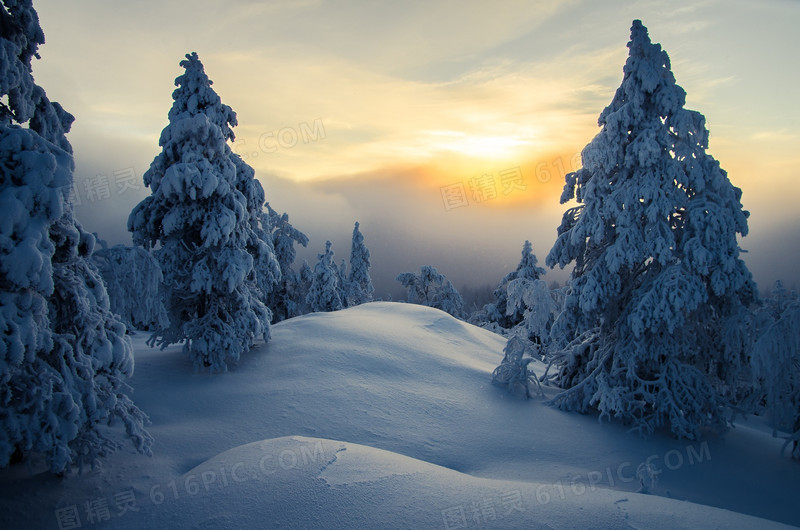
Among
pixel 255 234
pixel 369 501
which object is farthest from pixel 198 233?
pixel 369 501

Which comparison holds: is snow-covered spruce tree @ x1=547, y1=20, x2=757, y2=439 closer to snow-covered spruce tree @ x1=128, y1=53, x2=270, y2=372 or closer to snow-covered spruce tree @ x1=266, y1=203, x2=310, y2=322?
snow-covered spruce tree @ x1=128, y1=53, x2=270, y2=372

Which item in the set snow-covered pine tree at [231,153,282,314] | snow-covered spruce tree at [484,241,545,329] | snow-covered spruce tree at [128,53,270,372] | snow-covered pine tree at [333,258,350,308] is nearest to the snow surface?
snow-covered spruce tree at [128,53,270,372]

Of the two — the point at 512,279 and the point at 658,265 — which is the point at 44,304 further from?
the point at 512,279

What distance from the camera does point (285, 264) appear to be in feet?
98.4

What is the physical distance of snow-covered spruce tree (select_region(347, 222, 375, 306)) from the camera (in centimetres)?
3916

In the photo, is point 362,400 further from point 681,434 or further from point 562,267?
point 681,434

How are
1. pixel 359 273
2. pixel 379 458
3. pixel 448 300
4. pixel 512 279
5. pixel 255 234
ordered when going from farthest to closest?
pixel 359 273, pixel 448 300, pixel 512 279, pixel 255 234, pixel 379 458

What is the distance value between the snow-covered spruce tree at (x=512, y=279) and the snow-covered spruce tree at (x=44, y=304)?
2446 cm

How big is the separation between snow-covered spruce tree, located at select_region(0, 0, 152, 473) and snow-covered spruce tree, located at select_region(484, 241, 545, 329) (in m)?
24.5

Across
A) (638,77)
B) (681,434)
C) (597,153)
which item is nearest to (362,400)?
(681,434)

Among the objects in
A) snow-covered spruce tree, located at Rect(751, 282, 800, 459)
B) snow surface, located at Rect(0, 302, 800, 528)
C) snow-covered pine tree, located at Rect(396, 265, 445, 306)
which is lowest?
snow surface, located at Rect(0, 302, 800, 528)

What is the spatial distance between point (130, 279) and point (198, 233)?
600 centimetres

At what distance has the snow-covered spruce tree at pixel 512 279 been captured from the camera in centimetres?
2892

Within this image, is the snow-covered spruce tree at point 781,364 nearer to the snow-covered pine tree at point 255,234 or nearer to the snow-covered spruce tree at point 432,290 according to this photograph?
the snow-covered pine tree at point 255,234
